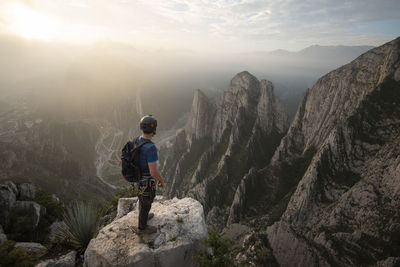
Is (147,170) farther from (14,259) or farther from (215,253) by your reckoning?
(14,259)

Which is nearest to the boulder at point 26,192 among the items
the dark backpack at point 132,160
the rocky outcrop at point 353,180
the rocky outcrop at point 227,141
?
the dark backpack at point 132,160

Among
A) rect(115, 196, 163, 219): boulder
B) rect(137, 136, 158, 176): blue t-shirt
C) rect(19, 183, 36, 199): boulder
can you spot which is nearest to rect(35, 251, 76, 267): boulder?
rect(115, 196, 163, 219): boulder

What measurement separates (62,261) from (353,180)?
49851 millimetres

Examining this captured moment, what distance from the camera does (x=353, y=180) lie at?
4125 cm

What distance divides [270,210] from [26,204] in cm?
5659

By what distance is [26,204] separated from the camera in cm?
1997

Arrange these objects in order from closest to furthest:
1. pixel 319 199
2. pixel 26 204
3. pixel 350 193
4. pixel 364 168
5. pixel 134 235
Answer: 1. pixel 134 235
2. pixel 26 204
3. pixel 350 193
4. pixel 364 168
5. pixel 319 199

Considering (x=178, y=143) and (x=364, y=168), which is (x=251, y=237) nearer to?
Answer: (x=364, y=168)

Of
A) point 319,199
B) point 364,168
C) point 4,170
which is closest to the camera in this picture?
point 364,168

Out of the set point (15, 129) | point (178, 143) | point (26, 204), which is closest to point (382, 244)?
point (26, 204)

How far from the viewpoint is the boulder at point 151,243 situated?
6816mm

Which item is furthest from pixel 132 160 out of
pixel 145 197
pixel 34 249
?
pixel 34 249

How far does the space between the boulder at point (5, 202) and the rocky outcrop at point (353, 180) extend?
46.2m

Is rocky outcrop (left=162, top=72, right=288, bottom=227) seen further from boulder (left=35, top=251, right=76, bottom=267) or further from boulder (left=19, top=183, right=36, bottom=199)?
boulder (left=35, top=251, right=76, bottom=267)
